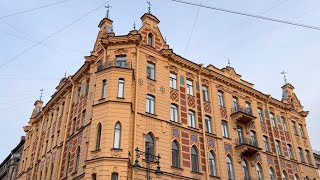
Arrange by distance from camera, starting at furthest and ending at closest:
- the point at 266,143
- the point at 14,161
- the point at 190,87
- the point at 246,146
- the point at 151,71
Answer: the point at 14,161 → the point at 266,143 → the point at 190,87 → the point at 246,146 → the point at 151,71

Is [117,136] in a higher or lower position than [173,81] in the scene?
lower

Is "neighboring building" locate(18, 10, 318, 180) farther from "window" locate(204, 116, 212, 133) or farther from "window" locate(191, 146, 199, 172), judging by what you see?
"window" locate(204, 116, 212, 133)

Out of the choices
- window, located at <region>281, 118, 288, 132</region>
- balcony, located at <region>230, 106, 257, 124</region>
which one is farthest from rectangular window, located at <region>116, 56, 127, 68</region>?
window, located at <region>281, 118, 288, 132</region>

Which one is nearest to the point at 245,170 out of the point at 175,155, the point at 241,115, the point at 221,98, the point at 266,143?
the point at 241,115

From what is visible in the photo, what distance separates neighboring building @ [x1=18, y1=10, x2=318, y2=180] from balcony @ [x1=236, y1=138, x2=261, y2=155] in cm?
9

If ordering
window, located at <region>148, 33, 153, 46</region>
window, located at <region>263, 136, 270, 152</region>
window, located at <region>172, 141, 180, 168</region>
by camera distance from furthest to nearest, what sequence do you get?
window, located at <region>263, 136, 270, 152</region>, window, located at <region>148, 33, 153, 46</region>, window, located at <region>172, 141, 180, 168</region>

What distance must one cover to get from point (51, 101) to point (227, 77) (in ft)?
66.4

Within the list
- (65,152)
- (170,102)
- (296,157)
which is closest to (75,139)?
(65,152)

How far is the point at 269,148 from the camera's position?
34.5m

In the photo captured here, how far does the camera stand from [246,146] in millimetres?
29891

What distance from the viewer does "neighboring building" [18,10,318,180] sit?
2397 centimetres

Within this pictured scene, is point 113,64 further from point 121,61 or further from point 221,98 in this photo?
point 221,98

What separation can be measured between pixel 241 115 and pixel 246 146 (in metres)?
3.25

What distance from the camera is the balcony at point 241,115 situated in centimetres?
3167
